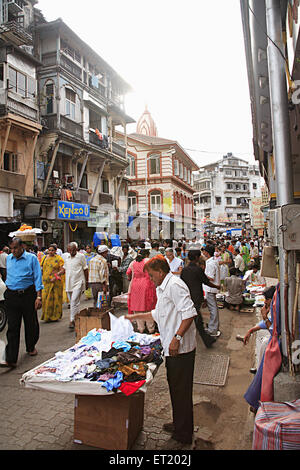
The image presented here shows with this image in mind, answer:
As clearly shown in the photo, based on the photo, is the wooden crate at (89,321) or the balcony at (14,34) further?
the balcony at (14,34)

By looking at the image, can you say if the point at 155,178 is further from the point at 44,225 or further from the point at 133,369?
the point at 133,369

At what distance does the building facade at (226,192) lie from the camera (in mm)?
63125

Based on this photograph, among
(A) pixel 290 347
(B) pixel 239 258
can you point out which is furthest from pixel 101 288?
(B) pixel 239 258

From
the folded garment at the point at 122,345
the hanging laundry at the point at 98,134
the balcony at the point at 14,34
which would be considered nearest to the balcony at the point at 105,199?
the hanging laundry at the point at 98,134

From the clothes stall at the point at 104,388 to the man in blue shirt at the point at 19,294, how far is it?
197cm

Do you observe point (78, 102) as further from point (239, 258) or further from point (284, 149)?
point (284, 149)

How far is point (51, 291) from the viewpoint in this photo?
25.6 feet

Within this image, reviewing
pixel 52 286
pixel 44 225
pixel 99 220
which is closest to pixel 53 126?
pixel 44 225

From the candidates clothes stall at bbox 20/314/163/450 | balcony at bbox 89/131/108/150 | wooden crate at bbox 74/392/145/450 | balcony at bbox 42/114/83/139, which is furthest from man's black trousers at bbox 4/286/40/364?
balcony at bbox 89/131/108/150

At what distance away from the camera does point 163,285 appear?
125 inches

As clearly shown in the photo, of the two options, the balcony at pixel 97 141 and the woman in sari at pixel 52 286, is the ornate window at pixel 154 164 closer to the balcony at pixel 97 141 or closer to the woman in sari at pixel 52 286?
the balcony at pixel 97 141

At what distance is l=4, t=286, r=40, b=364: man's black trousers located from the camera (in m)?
4.94

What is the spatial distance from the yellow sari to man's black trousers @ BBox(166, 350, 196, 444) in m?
5.31

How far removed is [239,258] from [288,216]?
1106 centimetres
